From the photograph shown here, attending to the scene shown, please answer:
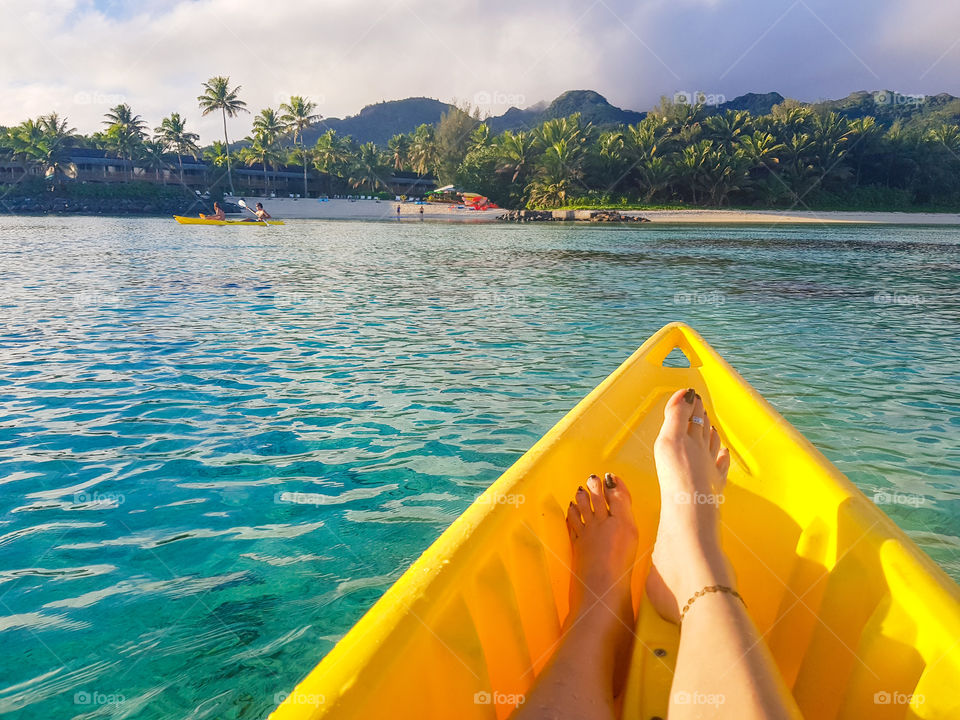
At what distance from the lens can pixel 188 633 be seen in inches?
93.3

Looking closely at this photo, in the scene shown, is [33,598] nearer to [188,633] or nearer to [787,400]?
[188,633]

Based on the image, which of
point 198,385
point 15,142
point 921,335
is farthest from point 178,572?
point 15,142

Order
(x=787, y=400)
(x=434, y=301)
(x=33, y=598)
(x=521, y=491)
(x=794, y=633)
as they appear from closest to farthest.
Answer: (x=794, y=633)
(x=521, y=491)
(x=33, y=598)
(x=787, y=400)
(x=434, y=301)

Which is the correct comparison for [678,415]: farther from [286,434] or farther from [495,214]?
[495,214]

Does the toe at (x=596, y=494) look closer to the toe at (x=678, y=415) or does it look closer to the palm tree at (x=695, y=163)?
the toe at (x=678, y=415)

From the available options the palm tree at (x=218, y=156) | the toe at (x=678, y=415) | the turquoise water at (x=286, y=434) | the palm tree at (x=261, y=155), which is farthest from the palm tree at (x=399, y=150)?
the toe at (x=678, y=415)

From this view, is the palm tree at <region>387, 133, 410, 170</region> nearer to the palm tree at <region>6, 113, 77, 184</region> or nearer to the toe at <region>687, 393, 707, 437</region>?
the palm tree at <region>6, 113, 77, 184</region>

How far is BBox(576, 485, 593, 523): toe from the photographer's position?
74.6 inches

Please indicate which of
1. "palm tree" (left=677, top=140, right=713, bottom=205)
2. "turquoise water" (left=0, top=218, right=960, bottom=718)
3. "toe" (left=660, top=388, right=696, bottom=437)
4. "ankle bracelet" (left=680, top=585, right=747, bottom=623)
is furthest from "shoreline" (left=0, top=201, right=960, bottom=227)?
"ankle bracelet" (left=680, top=585, right=747, bottom=623)

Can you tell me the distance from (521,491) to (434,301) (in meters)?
8.23

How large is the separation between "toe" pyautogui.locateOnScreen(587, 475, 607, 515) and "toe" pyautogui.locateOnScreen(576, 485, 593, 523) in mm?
15

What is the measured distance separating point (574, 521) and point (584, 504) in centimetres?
7

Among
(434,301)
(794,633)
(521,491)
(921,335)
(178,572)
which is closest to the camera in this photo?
(794,633)

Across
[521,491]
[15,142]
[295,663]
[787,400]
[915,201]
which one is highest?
[15,142]
